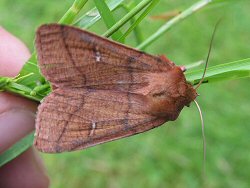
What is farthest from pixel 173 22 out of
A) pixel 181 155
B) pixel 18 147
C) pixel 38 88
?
pixel 181 155

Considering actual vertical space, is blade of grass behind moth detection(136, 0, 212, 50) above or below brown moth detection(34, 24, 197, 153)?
above

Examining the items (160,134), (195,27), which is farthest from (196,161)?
(195,27)

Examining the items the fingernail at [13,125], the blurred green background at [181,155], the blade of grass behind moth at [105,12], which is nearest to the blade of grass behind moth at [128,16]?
the blade of grass behind moth at [105,12]

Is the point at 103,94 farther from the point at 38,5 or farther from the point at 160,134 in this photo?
the point at 38,5

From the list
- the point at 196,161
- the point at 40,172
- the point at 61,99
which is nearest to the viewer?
the point at 61,99

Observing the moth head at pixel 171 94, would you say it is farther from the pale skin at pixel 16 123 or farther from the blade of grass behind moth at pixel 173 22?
the pale skin at pixel 16 123

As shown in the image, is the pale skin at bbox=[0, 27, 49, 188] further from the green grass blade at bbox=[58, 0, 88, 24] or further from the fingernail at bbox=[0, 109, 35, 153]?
the green grass blade at bbox=[58, 0, 88, 24]

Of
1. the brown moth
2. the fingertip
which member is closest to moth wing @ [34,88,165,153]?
the brown moth
